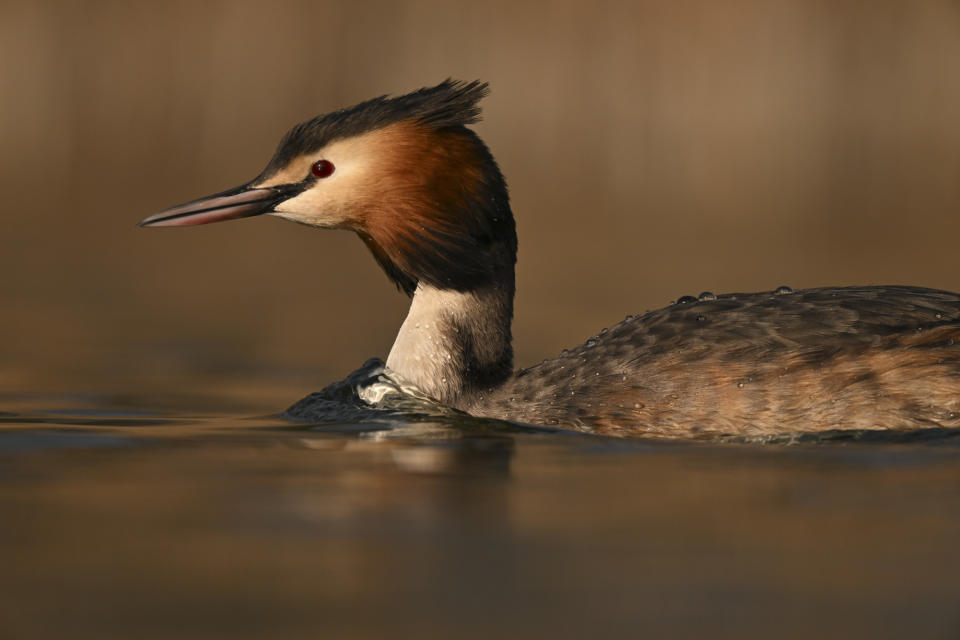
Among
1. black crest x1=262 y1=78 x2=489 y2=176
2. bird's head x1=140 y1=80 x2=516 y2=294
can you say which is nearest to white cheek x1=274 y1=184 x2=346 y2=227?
bird's head x1=140 y1=80 x2=516 y2=294

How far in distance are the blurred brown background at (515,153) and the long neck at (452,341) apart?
1798mm

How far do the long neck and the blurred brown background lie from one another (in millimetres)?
1798

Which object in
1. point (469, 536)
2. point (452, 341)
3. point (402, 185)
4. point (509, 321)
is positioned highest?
point (402, 185)

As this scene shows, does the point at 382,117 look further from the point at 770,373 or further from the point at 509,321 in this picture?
the point at 770,373

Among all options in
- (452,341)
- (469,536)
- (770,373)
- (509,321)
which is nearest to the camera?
(469,536)

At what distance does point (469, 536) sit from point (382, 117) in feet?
9.91

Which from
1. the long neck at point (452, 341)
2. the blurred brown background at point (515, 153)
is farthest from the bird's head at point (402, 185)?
the blurred brown background at point (515, 153)

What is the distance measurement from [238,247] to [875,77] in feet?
33.4

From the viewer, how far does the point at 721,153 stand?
2197cm

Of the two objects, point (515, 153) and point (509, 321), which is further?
point (515, 153)

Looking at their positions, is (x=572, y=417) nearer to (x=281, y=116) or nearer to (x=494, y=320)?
(x=494, y=320)

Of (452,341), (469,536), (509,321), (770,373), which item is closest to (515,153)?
(509,321)

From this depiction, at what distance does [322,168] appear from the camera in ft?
23.2

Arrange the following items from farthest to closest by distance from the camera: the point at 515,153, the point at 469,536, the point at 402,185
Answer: the point at 515,153
the point at 402,185
the point at 469,536
